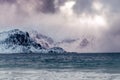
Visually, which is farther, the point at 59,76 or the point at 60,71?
the point at 60,71

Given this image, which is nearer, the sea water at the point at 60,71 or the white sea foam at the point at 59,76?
the white sea foam at the point at 59,76

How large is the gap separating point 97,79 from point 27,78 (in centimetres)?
1111

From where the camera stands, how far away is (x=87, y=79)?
2096 inches

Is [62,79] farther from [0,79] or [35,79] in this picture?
[0,79]

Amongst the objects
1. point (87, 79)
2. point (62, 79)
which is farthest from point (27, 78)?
point (87, 79)

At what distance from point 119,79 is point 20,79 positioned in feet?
50.3

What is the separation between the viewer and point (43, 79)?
54.2 meters

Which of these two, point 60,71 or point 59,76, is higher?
point 60,71

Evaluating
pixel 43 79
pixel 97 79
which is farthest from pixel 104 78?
pixel 43 79

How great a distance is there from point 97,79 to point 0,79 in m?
15.1

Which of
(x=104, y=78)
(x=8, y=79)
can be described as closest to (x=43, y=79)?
(x=8, y=79)

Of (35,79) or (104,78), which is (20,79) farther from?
(104,78)

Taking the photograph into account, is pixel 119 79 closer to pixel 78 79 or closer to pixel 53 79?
pixel 78 79

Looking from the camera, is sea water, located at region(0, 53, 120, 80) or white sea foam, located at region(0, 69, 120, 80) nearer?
white sea foam, located at region(0, 69, 120, 80)
